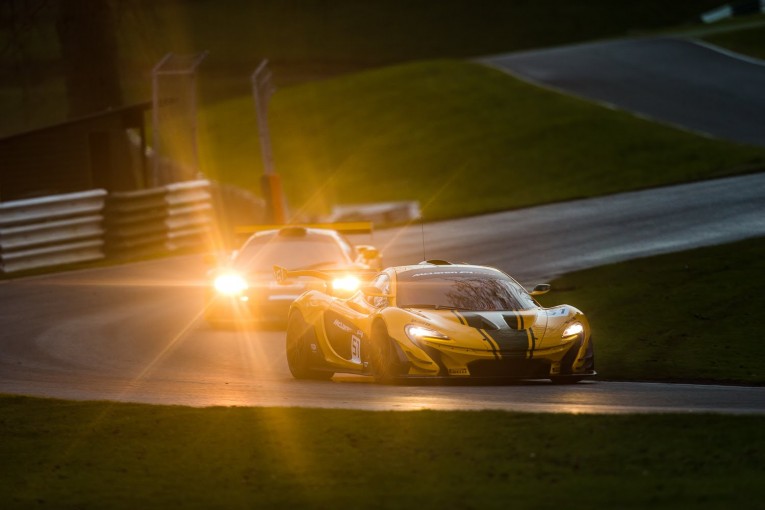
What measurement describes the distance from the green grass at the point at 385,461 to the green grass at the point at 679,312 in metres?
4.50

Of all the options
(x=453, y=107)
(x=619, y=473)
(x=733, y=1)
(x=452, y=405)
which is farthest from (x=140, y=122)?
(x=733, y=1)

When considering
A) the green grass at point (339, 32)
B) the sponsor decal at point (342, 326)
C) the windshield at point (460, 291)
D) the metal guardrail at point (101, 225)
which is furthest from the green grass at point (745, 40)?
the sponsor decal at point (342, 326)

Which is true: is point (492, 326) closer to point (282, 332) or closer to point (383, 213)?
point (282, 332)

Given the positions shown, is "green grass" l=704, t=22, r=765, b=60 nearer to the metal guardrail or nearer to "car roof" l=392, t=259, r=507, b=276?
the metal guardrail

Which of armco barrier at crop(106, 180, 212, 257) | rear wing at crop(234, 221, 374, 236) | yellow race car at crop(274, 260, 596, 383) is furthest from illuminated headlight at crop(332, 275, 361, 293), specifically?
armco barrier at crop(106, 180, 212, 257)

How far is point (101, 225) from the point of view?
92.1ft

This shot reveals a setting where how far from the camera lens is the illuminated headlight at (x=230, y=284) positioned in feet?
63.8

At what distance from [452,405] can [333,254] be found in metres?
8.97

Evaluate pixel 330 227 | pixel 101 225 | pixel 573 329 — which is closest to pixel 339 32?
pixel 101 225

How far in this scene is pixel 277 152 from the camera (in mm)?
48156

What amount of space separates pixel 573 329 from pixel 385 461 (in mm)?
4614

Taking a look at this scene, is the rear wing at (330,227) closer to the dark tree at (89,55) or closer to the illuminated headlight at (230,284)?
the illuminated headlight at (230,284)

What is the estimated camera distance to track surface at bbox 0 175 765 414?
12.3 m

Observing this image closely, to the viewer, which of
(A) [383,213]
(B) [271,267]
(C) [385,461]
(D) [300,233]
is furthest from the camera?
(A) [383,213]
